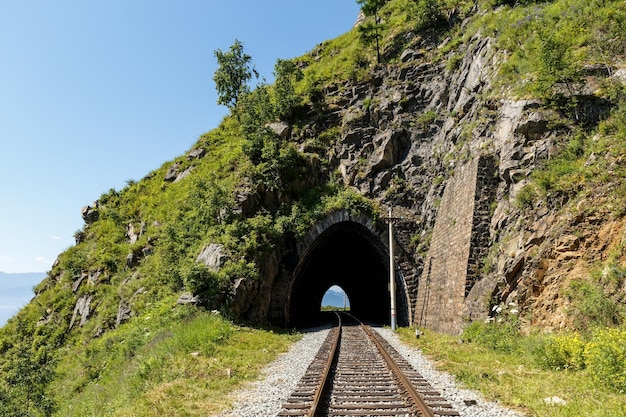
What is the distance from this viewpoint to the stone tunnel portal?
75.8 feet

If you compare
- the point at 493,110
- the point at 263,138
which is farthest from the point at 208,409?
the point at 263,138

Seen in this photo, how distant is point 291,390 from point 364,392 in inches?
55.3

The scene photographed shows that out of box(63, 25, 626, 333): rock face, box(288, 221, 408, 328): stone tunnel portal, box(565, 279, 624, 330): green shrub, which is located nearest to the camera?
box(565, 279, 624, 330): green shrub

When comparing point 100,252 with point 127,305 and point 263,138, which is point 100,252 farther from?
point 263,138

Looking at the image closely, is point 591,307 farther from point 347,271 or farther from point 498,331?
point 347,271

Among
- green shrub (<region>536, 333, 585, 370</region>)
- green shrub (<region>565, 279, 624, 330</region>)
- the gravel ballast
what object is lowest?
the gravel ballast

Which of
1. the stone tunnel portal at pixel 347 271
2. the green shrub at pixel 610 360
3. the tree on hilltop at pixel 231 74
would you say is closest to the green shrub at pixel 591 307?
the green shrub at pixel 610 360

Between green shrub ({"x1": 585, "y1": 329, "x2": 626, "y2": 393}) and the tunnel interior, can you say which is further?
the tunnel interior

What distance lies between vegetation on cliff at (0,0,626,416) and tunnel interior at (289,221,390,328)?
85.6 inches

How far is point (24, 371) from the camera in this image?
1708 cm

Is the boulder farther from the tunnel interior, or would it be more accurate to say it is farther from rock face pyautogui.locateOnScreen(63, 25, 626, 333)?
the tunnel interior

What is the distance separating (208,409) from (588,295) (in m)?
8.40

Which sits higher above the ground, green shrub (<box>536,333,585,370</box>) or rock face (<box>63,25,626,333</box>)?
rock face (<box>63,25,626,333</box>)

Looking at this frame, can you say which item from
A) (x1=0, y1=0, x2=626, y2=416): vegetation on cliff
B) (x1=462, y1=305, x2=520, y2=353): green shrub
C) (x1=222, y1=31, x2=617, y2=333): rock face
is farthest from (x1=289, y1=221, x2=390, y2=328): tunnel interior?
(x1=462, y1=305, x2=520, y2=353): green shrub
